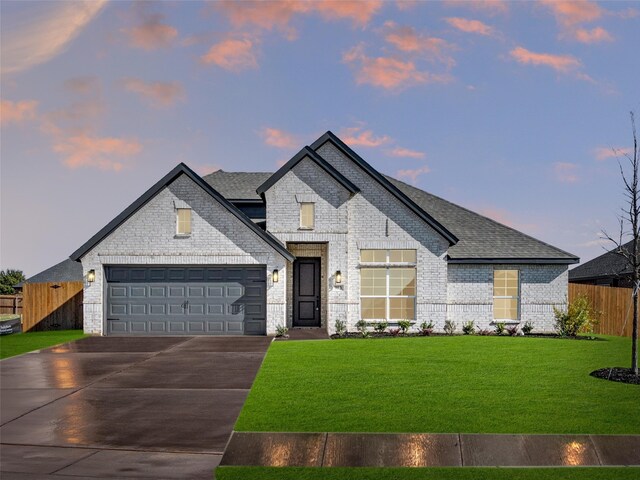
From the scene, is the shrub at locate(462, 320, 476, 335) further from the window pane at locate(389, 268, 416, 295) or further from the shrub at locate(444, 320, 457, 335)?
the window pane at locate(389, 268, 416, 295)

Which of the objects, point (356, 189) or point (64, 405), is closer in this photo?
point (64, 405)

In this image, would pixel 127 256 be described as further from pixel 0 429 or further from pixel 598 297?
pixel 598 297

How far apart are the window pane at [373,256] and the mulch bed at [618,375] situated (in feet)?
35.9

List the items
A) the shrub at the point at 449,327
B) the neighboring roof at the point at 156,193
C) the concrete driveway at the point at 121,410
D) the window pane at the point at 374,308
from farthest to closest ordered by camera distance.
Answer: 1. the window pane at the point at 374,308
2. the shrub at the point at 449,327
3. the neighboring roof at the point at 156,193
4. the concrete driveway at the point at 121,410

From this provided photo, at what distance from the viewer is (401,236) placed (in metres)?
25.5

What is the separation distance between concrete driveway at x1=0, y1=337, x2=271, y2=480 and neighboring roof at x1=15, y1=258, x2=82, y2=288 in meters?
29.8

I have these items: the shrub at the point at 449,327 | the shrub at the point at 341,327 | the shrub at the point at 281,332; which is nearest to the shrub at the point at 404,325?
the shrub at the point at 449,327

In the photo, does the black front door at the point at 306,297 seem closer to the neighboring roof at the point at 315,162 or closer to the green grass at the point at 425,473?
the neighboring roof at the point at 315,162

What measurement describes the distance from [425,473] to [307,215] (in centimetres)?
1707

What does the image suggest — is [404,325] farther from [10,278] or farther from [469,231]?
[10,278]

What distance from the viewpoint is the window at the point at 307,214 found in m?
24.9

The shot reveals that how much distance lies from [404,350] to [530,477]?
37.0 ft

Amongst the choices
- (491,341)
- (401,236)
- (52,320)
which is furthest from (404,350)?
(52,320)

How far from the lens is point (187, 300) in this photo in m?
24.0
